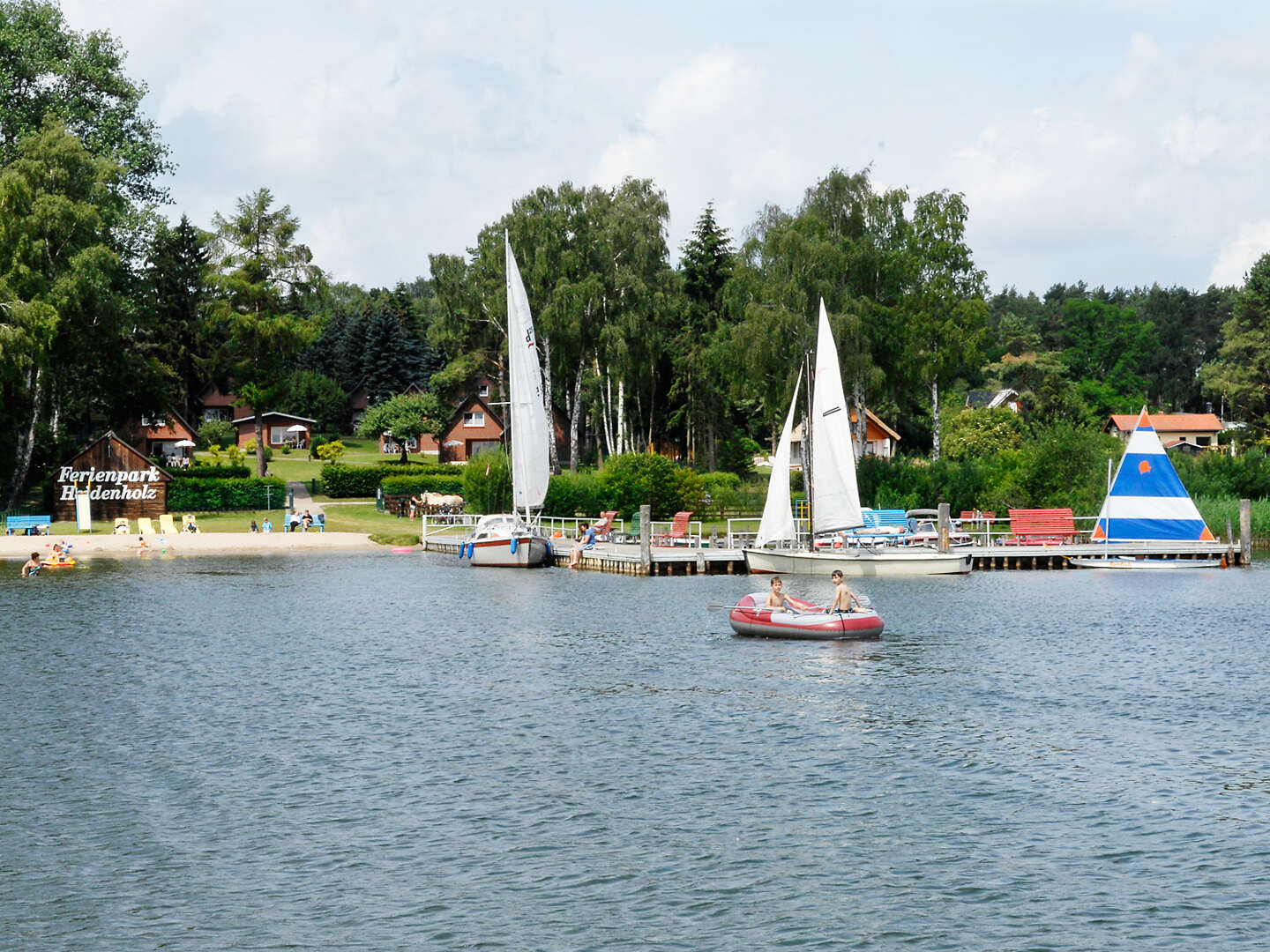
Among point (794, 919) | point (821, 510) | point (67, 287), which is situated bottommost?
point (794, 919)

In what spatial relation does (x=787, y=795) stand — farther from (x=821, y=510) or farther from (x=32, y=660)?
(x=821, y=510)

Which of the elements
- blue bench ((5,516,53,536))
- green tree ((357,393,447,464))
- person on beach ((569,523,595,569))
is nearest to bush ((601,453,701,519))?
person on beach ((569,523,595,569))

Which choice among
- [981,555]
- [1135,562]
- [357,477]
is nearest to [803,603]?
[981,555]

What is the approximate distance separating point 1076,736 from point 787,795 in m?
8.07

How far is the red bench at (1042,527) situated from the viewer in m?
63.4

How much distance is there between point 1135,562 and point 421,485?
46.9 m

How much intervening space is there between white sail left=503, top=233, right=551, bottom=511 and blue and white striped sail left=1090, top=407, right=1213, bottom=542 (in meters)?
26.6

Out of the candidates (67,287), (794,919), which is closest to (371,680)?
(794,919)

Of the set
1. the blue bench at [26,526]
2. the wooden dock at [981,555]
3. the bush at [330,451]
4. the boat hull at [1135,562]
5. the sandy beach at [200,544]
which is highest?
the bush at [330,451]

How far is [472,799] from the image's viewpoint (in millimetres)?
23500

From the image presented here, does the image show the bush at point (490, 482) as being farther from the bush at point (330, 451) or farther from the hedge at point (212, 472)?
the bush at point (330, 451)

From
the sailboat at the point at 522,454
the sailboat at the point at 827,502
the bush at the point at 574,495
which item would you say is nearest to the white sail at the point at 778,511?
the sailboat at the point at 827,502

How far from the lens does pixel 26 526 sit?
74.4m

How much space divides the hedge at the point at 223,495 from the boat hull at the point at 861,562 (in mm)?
42007
